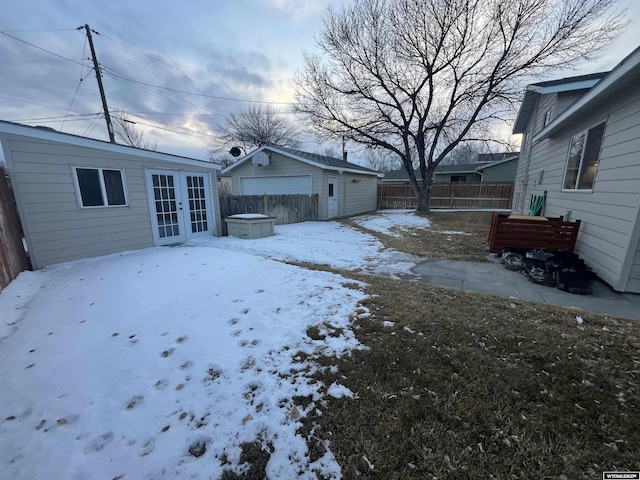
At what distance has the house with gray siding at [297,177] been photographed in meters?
13.0

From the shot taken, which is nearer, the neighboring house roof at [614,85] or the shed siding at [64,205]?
the neighboring house roof at [614,85]

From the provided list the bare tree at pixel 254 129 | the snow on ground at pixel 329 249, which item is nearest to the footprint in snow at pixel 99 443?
the snow on ground at pixel 329 249

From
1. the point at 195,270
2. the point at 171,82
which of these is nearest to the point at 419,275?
the point at 195,270

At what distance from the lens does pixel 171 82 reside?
805 inches

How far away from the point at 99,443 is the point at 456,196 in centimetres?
2139

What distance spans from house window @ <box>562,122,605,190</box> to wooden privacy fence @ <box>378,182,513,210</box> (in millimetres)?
13379

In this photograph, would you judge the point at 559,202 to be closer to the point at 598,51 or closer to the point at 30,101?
the point at 598,51

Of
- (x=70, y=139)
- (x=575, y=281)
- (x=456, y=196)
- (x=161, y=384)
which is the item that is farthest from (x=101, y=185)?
(x=456, y=196)

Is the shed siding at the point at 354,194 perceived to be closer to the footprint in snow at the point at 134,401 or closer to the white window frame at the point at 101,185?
the white window frame at the point at 101,185

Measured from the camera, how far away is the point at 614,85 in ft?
13.2

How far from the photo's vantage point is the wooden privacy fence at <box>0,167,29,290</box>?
161 inches

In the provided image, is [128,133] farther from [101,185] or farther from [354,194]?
[101,185]

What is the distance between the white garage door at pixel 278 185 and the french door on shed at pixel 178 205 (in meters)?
5.62

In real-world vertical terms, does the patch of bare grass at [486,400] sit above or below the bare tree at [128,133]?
below
